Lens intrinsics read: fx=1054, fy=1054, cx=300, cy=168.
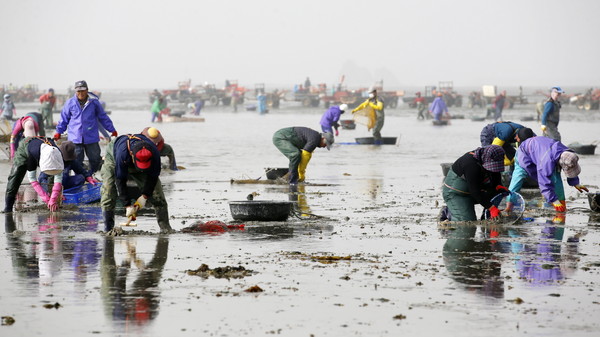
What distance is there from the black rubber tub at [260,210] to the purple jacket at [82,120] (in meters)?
3.57

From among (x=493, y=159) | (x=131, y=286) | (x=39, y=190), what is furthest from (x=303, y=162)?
(x=131, y=286)

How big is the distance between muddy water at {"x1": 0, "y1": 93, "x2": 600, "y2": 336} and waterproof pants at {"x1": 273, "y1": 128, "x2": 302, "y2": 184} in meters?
1.89

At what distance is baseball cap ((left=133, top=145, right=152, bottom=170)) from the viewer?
36.6 ft

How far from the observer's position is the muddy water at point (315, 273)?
25.1 ft

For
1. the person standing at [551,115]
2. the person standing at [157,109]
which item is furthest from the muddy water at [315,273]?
the person standing at [157,109]

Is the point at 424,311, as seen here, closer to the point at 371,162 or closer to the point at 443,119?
the point at 371,162

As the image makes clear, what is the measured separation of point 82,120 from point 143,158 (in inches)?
202

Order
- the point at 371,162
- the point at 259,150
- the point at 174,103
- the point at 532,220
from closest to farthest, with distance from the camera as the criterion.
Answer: the point at 532,220 < the point at 371,162 < the point at 259,150 < the point at 174,103

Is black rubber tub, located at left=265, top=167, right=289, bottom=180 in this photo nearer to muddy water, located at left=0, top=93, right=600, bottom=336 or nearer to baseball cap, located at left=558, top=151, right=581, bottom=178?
muddy water, located at left=0, top=93, right=600, bottom=336

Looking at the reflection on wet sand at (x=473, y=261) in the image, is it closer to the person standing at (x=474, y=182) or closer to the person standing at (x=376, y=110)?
the person standing at (x=474, y=182)

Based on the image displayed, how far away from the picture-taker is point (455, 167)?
41.6ft

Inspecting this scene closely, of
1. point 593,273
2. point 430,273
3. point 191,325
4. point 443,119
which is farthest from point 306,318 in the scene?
point 443,119

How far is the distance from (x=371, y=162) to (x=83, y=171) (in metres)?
11.1

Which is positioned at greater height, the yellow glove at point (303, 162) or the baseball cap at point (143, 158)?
the baseball cap at point (143, 158)
